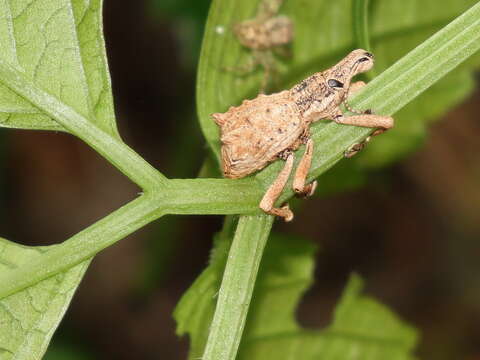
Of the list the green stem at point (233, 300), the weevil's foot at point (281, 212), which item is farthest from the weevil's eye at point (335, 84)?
the green stem at point (233, 300)

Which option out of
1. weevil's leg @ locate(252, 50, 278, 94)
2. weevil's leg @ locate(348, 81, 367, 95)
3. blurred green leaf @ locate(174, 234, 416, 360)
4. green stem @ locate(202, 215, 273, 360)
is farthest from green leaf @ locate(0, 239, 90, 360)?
weevil's leg @ locate(252, 50, 278, 94)

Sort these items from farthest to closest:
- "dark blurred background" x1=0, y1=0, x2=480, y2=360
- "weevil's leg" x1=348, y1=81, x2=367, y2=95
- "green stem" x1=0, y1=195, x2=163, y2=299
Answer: "dark blurred background" x1=0, y1=0, x2=480, y2=360 → "weevil's leg" x1=348, y1=81, x2=367, y2=95 → "green stem" x1=0, y1=195, x2=163, y2=299

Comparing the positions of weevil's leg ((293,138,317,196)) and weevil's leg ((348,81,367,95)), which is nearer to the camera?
weevil's leg ((293,138,317,196))

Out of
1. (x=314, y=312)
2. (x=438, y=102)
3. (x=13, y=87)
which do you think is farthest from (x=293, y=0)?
(x=314, y=312)

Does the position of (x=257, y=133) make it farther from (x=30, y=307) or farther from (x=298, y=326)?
(x=298, y=326)

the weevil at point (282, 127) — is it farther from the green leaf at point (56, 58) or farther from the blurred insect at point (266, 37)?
the blurred insect at point (266, 37)

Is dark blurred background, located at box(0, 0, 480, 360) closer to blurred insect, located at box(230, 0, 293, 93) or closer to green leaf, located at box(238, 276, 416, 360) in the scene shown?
blurred insect, located at box(230, 0, 293, 93)

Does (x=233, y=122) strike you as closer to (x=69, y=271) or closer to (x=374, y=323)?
(x=69, y=271)

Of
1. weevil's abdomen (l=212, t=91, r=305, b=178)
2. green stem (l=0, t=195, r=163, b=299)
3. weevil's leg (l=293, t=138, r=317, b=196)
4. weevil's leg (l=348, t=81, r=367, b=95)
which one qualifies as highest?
weevil's leg (l=348, t=81, r=367, b=95)
